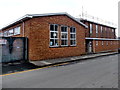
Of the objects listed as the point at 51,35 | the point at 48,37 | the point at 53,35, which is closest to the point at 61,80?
the point at 48,37

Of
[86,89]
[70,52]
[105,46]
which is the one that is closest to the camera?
[86,89]

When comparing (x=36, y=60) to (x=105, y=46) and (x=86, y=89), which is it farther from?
(x=105, y=46)

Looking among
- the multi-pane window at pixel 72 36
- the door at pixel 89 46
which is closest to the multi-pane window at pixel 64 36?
the multi-pane window at pixel 72 36

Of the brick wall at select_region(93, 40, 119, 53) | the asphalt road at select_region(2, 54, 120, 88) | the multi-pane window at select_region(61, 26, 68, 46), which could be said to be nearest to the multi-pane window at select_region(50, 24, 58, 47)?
the multi-pane window at select_region(61, 26, 68, 46)

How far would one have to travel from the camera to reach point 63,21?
12820mm

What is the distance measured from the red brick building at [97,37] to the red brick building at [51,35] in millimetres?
5219

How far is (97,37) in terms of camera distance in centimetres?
2333

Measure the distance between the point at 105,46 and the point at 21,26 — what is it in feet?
62.2

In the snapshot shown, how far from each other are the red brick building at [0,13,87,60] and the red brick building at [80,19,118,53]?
5.22 meters

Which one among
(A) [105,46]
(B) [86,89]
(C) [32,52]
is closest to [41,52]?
(C) [32,52]

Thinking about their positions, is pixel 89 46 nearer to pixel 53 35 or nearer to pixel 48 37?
pixel 53 35

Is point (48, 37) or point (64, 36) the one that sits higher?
point (64, 36)

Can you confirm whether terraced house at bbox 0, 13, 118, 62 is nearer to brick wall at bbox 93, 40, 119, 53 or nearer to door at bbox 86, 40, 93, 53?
door at bbox 86, 40, 93, 53

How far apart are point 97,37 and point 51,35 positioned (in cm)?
1468
